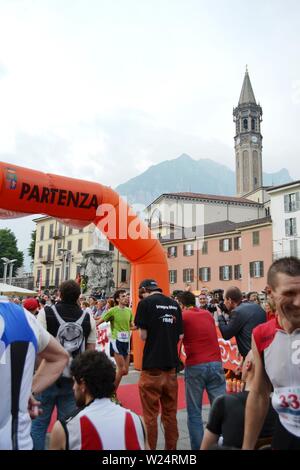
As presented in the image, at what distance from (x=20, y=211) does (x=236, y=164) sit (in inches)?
3088

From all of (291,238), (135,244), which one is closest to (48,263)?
(291,238)

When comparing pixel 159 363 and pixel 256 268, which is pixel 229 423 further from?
pixel 256 268

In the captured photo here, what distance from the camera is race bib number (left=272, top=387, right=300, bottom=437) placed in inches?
76.8

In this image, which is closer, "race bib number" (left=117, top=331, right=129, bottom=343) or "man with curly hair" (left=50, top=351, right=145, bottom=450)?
"man with curly hair" (left=50, top=351, right=145, bottom=450)

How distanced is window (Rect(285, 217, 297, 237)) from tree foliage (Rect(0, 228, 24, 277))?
4609 centimetres

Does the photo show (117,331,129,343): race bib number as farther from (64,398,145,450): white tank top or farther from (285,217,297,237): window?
(285,217,297,237): window

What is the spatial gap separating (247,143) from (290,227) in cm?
4766

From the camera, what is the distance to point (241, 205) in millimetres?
60000

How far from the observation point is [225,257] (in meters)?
43.5

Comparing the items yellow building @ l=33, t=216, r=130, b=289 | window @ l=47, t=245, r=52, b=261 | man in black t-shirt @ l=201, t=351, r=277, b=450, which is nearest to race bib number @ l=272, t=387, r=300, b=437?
man in black t-shirt @ l=201, t=351, r=277, b=450

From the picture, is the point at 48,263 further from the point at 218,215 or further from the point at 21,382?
the point at 21,382

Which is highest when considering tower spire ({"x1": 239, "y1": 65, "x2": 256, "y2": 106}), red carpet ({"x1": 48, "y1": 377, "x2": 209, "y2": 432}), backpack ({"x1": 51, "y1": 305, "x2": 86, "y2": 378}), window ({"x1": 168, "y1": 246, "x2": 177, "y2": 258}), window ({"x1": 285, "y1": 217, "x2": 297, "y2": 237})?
tower spire ({"x1": 239, "y1": 65, "x2": 256, "y2": 106})

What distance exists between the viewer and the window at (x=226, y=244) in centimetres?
4328

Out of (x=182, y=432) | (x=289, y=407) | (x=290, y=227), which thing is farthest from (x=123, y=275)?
(x=289, y=407)
